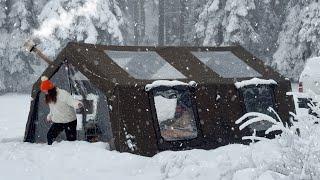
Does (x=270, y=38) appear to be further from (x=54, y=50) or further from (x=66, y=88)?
(x=66, y=88)

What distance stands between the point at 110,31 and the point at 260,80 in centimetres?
1751

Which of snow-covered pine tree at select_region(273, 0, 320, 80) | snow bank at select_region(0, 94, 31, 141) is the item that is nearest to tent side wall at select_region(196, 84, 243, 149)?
snow bank at select_region(0, 94, 31, 141)

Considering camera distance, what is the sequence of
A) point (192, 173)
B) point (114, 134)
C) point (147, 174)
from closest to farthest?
point (192, 173), point (147, 174), point (114, 134)

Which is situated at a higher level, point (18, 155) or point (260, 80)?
point (260, 80)

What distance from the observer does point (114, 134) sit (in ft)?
24.3

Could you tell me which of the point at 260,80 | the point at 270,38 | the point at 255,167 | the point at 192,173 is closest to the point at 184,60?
the point at 260,80

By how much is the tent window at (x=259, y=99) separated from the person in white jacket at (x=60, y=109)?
9.92ft

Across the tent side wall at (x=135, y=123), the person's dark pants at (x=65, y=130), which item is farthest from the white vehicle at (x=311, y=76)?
the person's dark pants at (x=65, y=130)

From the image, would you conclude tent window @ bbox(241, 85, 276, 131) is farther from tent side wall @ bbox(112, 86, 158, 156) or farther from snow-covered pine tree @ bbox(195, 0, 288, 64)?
snow-covered pine tree @ bbox(195, 0, 288, 64)

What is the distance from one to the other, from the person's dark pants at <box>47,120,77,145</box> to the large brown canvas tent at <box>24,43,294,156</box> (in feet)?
0.74

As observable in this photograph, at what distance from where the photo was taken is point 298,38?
24875mm

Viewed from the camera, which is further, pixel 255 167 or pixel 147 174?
pixel 147 174

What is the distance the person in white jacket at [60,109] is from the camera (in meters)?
8.04

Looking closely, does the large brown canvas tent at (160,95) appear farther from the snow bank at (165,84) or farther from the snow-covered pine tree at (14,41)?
the snow-covered pine tree at (14,41)
